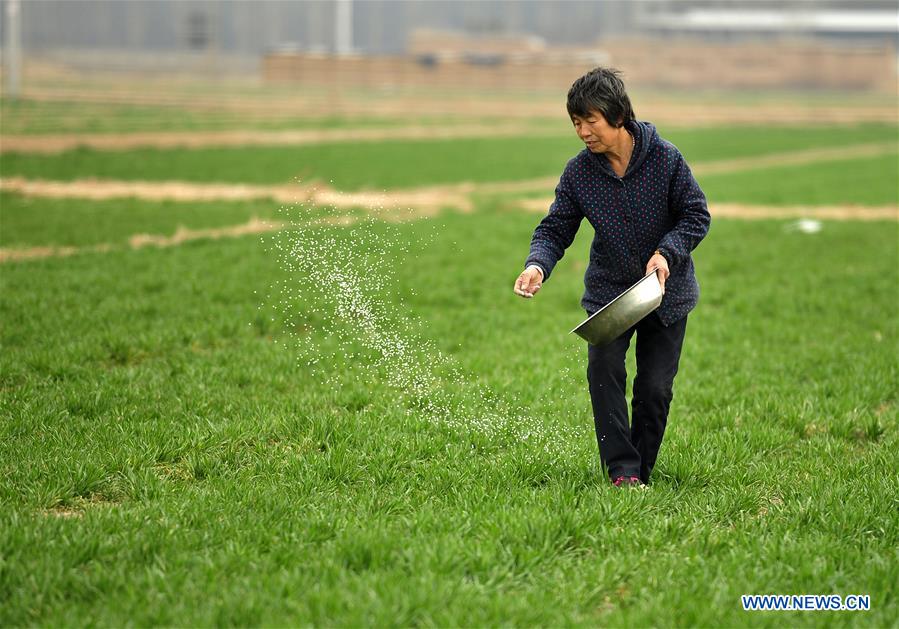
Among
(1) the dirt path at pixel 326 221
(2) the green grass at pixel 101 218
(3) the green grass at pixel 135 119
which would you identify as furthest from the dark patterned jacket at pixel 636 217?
(3) the green grass at pixel 135 119

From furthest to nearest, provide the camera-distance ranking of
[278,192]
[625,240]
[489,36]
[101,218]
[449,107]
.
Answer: [489,36] → [449,107] → [278,192] → [101,218] → [625,240]

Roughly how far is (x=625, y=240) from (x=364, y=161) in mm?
22894

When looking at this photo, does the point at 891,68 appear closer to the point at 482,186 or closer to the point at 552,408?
the point at 482,186

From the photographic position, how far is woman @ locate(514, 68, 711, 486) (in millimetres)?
4164

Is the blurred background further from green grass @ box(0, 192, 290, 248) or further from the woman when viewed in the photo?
the woman

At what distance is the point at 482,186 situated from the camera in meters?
22.9

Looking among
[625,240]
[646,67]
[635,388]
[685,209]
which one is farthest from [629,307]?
[646,67]

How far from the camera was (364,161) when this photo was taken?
2672 centimetres

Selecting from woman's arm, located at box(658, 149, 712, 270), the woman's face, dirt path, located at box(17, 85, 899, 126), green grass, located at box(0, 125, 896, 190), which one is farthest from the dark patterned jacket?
dirt path, located at box(17, 85, 899, 126)

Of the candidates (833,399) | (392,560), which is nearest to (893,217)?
(833,399)

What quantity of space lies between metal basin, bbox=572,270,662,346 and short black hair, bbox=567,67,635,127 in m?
0.68

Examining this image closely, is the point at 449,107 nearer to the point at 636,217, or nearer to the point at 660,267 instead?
the point at 636,217

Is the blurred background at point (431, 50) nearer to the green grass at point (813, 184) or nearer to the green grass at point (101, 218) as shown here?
the green grass at point (813, 184)

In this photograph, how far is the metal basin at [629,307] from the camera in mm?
4031
